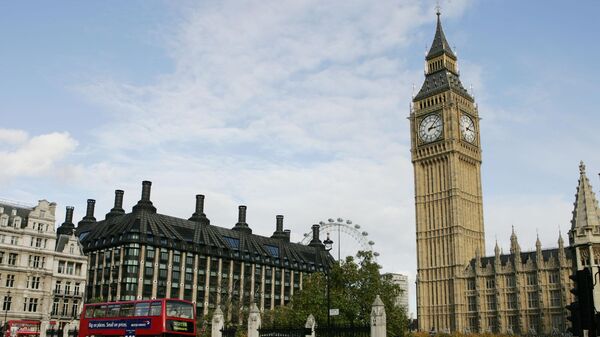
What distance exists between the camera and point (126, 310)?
142 ft

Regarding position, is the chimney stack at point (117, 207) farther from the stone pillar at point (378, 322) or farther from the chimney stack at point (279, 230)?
the stone pillar at point (378, 322)

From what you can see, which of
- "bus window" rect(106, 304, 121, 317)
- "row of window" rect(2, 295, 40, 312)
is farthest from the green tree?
"row of window" rect(2, 295, 40, 312)

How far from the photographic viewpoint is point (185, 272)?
99.6m

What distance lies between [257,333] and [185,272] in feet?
203

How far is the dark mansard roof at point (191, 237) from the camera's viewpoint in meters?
96.2

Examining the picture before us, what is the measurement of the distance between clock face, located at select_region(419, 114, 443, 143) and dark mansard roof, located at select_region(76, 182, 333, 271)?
103 ft

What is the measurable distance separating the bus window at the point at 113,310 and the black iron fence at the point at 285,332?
1157 centimetres

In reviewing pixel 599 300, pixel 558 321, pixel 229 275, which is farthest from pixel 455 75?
pixel 599 300

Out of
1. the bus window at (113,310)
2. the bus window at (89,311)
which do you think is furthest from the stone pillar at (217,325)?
the bus window at (89,311)

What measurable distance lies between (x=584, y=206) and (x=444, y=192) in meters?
41.8

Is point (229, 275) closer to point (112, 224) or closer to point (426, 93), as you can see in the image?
point (112, 224)

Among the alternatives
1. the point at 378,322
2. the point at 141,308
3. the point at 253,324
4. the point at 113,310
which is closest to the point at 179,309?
the point at 141,308

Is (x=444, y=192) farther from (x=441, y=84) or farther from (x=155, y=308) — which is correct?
(x=155, y=308)

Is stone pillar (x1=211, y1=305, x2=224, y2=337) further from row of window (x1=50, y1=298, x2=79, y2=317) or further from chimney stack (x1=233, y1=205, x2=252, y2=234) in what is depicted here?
chimney stack (x1=233, y1=205, x2=252, y2=234)
